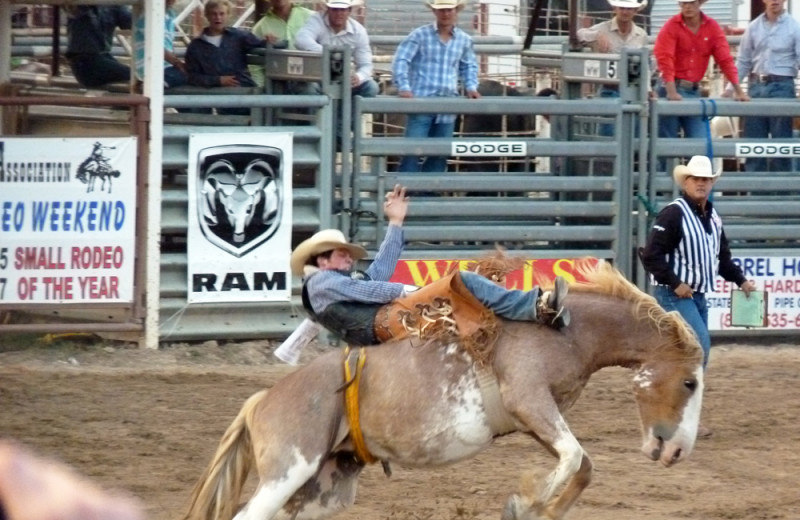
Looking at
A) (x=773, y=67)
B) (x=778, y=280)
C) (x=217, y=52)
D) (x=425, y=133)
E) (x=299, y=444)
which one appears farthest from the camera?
(x=773, y=67)

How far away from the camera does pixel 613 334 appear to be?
541 cm

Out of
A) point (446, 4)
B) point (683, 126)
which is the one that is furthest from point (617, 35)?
point (446, 4)

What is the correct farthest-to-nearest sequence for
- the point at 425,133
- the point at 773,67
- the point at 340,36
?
the point at 773,67
the point at 340,36
the point at 425,133

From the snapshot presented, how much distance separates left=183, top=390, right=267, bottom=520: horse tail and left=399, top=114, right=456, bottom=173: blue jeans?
529 centimetres

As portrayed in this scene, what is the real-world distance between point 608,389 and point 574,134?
2844mm

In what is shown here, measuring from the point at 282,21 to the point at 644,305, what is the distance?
6.53m

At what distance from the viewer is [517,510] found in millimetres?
5207

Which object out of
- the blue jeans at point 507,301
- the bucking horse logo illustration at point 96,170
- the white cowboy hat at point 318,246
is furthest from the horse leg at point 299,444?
the bucking horse logo illustration at point 96,170

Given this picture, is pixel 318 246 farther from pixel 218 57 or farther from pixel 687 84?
pixel 687 84

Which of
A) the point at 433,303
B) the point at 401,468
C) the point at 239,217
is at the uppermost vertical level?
the point at 239,217

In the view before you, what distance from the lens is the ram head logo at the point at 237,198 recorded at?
31.9 feet

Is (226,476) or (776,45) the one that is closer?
(226,476)

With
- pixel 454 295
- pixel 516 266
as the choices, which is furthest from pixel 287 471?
pixel 516 266

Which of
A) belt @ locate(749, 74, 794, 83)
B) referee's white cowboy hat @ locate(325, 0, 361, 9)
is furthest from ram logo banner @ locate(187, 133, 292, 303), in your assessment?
belt @ locate(749, 74, 794, 83)
